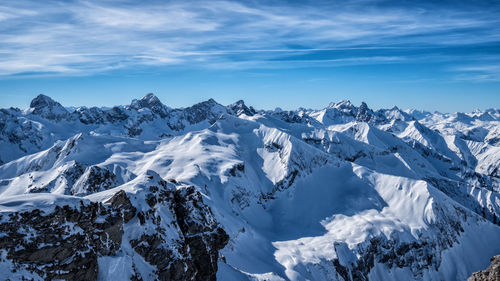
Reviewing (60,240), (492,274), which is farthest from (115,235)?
(492,274)

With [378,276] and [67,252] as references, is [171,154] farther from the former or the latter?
[67,252]

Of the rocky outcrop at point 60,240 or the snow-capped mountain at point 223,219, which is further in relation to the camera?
the snow-capped mountain at point 223,219

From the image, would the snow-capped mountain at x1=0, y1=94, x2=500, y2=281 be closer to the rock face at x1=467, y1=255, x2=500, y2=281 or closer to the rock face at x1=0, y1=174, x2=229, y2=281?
the rock face at x1=0, y1=174, x2=229, y2=281

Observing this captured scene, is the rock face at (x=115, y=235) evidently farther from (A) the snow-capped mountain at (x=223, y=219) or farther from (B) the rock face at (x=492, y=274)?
(B) the rock face at (x=492, y=274)

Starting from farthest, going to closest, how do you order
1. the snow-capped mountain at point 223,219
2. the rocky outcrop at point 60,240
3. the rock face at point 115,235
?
1. the snow-capped mountain at point 223,219
2. the rock face at point 115,235
3. the rocky outcrop at point 60,240

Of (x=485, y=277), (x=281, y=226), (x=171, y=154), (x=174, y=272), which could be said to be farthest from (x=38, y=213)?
(x=171, y=154)

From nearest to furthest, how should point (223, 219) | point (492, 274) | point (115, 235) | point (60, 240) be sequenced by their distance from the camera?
point (492, 274)
point (60, 240)
point (115, 235)
point (223, 219)

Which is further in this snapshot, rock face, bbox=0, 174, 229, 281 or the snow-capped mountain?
the snow-capped mountain

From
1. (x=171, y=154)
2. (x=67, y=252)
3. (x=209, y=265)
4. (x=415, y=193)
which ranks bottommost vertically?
(x=415, y=193)

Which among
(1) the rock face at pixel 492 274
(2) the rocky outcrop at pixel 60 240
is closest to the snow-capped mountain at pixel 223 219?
(2) the rocky outcrop at pixel 60 240

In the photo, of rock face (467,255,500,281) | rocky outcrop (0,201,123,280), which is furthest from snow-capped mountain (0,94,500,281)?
rock face (467,255,500,281)

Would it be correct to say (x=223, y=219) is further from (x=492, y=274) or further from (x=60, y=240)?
(x=492, y=274)
